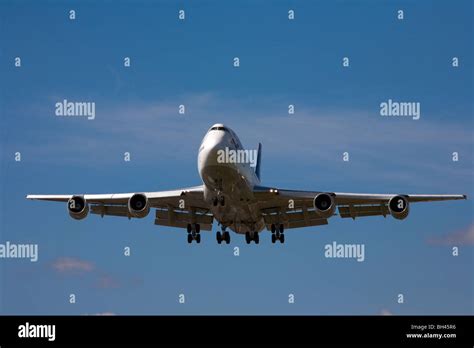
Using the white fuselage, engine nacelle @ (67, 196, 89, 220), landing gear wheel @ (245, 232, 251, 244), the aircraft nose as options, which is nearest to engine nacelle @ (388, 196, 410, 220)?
the white fuselage

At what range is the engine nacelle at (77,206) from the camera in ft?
177

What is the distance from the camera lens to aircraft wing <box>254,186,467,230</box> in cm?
5278

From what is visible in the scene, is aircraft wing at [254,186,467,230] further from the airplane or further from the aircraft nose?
the aircraft nose

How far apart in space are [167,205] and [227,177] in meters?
8.04

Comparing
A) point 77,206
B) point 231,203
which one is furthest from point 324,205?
point 77,206

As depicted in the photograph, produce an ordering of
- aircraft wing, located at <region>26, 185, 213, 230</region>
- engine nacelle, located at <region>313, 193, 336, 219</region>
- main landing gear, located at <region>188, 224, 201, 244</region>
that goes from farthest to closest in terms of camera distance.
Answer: main landing gear, located at <region>188, 224, 201, 244</region> → aircraft wing, located at <region>26, 185, 213, 230</region> → engine nacelle, located at <region>313, 193, 336, 219</region>

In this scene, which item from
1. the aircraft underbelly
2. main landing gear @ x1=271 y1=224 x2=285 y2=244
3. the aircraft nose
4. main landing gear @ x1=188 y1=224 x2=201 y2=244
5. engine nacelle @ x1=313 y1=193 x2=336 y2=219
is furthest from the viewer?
main landing gear @ x1=271 y1=224 x2=285 y2=244

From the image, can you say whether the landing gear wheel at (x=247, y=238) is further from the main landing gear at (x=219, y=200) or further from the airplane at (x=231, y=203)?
the main landing gear at (x=219, y=200)

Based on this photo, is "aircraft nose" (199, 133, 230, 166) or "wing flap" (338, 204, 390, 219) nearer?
"aircraft nose" (199, 133, 230, 166)

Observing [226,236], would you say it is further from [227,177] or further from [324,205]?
[227,177]

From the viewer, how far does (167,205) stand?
55.4m
